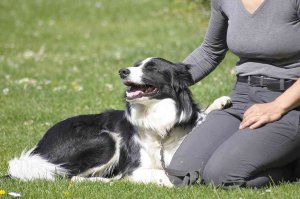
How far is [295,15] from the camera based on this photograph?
15.5 feet

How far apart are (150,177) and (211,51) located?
118 cm

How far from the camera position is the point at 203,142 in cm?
509

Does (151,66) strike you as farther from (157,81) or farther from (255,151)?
(255,151)

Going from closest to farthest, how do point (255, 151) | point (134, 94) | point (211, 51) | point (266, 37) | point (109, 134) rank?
1. point (255, 151)
2. point (266, 37)
3. point (134, 94)
4. point (211, 51)
5. point (109, 134)

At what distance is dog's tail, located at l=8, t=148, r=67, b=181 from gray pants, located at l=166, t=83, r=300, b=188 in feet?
3.28

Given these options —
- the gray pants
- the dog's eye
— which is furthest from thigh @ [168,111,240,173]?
the dog's eye

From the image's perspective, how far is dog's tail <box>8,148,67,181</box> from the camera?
5293 millimetres

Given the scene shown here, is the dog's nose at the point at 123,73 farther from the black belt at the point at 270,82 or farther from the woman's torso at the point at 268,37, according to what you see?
the black belt at the point at 270,82

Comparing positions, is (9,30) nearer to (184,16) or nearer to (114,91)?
(184,16)

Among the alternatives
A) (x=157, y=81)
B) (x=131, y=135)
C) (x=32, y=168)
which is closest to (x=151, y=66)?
(x=157, y=81)

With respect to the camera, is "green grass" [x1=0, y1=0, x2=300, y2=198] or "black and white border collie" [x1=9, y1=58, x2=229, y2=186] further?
"black and white border collie" [x1=9, y1=58, x2=229, y2=186]

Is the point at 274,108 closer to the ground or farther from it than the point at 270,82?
closer to the ground

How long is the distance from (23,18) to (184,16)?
15.2 ft

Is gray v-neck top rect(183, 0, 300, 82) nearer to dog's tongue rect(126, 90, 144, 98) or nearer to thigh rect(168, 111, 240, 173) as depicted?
thigh rect(168, 111, 240, 173)
